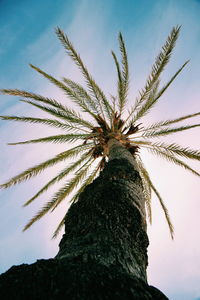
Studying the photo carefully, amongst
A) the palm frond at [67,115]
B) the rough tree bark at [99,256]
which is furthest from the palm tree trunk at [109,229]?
the palm frond at [67,115]

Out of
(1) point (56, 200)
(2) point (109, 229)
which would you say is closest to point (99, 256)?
(2) point (109, 229)

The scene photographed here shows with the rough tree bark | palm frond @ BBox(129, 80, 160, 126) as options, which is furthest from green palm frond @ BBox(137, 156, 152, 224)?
the rough tree bark

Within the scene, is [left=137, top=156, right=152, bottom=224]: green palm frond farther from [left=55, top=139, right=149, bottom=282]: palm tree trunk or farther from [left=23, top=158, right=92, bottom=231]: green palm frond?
[left=55, top=139, right=149, bottom=282]: palm tree trunk

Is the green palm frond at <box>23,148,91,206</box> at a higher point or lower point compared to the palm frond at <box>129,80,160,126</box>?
lower

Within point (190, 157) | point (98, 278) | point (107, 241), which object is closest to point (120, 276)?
point (98, 278)

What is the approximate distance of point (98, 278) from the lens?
0.96 metres

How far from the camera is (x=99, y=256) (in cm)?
126

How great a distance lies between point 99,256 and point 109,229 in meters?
0.33

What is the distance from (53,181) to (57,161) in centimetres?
55

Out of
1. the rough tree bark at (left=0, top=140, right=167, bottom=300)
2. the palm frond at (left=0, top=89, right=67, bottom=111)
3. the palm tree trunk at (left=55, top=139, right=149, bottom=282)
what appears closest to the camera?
the rough tree bark at (left=0, top=140, right=167, bottom=300)

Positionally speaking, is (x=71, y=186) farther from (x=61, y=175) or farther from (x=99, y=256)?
(x=99, y=256)

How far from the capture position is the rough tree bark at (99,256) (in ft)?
2.94

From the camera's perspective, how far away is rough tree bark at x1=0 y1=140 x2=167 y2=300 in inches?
35.3

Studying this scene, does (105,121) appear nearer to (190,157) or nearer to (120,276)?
(190,157)
